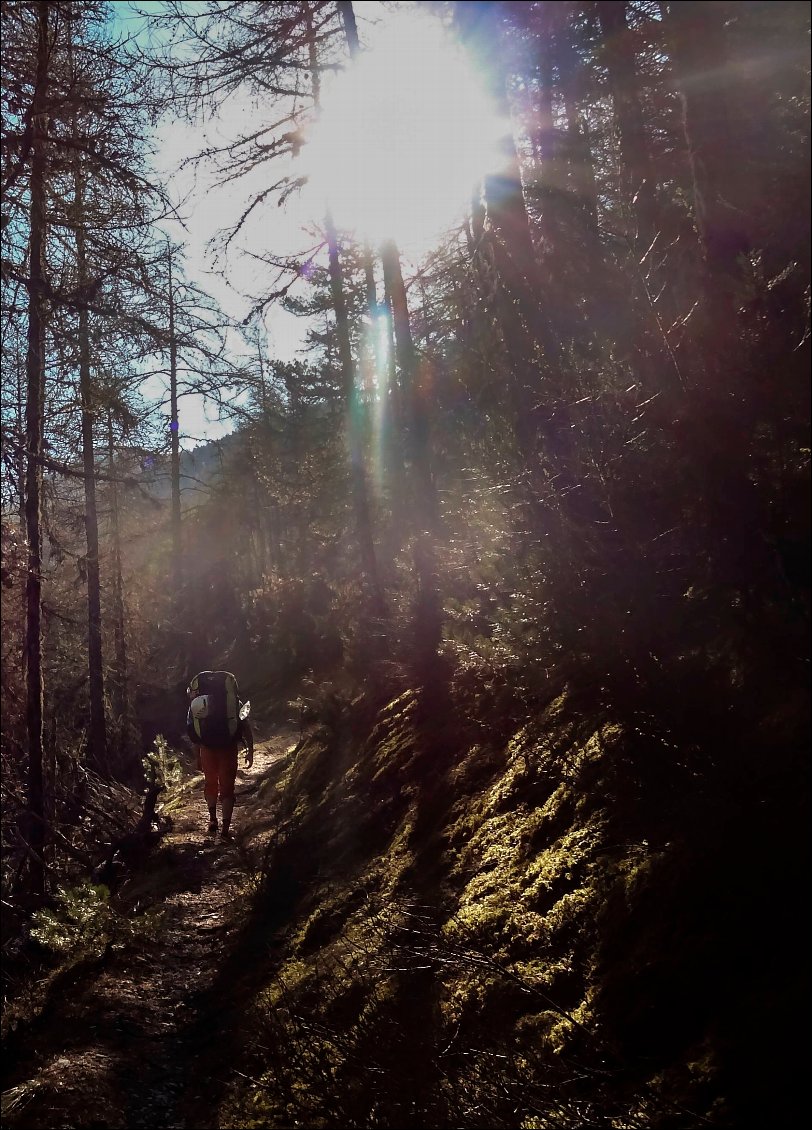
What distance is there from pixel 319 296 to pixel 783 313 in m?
20.9

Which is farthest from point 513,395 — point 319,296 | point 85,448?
point 319,296

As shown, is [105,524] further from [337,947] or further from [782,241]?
[782,241]

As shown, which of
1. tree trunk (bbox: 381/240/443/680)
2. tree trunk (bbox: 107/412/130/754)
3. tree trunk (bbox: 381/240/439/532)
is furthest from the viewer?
tree trunk (bbox: 107/412/130/754)

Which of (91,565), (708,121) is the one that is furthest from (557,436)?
(91,565)

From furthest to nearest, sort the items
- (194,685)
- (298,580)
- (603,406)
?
(298,580)
(194,685)
(603,406)

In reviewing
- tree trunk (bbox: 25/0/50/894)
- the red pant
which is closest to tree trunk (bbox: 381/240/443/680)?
the red pant

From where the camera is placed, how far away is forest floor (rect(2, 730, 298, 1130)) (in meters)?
3.80

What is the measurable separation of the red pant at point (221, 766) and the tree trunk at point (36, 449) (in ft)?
5.65

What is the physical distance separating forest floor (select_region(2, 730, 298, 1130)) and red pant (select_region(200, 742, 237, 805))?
42.5 inches

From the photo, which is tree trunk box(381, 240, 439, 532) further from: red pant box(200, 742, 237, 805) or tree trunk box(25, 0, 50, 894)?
tree trunk box(25, 0, 50, 894)

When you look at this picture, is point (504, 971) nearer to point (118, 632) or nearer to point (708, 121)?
point (708, 121)

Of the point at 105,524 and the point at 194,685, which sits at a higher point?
the point at 105,524

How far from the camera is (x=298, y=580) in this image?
24.3m

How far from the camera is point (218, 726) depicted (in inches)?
336
